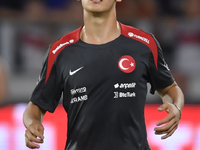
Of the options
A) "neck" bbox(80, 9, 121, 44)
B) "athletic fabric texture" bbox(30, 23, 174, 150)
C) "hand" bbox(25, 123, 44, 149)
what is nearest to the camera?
"hand" bbox(25, 123, 44, 149)

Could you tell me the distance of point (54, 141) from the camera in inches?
170

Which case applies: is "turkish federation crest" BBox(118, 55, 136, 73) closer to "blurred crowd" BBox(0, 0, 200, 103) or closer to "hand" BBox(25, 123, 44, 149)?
"hand" BBox(25, 123, 44, 149)

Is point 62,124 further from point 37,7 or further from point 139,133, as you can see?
point 37,7

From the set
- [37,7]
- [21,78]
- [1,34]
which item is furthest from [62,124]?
[37,7]

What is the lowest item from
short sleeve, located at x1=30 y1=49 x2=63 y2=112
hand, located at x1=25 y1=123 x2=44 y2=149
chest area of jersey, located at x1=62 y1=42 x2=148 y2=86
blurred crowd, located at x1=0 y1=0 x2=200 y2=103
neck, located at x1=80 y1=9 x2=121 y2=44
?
blurred crowd, located at x1=0 y1=0 x2=200 y2=103

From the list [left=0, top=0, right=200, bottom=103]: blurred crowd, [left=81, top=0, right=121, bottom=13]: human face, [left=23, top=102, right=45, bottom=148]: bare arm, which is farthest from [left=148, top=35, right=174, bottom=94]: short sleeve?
[left=0, top=0, right=200, bottom=103]: blurred crowd

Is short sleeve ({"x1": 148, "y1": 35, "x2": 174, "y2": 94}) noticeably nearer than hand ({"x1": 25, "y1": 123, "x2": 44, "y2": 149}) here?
No

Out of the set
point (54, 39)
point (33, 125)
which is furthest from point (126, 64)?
point (54, 39)

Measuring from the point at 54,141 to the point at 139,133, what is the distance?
2102mm

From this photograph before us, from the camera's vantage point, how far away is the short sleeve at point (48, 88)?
2477 millimetres

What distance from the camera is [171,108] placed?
7.55 feet

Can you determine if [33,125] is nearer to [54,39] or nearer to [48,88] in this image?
[48,88]

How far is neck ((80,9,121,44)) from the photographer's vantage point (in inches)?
96.6

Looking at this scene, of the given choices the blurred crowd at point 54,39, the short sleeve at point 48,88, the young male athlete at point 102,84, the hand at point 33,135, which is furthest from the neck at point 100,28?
the blurred crowd at point 54,39
